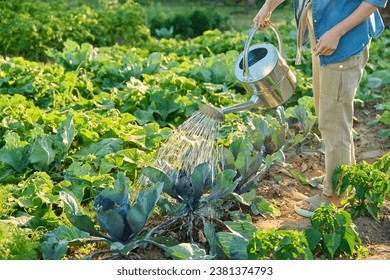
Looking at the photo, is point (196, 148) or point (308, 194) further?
point (308, 194)

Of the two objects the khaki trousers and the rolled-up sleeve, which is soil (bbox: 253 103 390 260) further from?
the rolled-up sleeve

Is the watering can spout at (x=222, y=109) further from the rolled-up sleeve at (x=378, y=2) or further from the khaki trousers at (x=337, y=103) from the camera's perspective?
the rolled-up sleeve at (x=378, y=2)

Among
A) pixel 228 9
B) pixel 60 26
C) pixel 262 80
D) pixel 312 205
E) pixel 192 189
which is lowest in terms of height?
pixel 228 9

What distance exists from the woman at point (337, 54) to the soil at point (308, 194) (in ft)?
0.58

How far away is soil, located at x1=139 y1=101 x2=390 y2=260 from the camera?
12.0 feet

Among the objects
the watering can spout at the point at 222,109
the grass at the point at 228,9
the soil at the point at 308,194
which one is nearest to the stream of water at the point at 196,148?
the watering can spout at the point at 222,109

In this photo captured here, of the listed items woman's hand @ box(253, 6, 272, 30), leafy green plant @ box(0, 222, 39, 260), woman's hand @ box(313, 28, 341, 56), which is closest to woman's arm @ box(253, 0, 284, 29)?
woman's hand @ box(253, 6, 272, 30)

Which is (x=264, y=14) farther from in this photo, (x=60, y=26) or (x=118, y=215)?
(x=60, y=26)

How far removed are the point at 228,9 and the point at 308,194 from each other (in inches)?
310

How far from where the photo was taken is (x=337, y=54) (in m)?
3.66

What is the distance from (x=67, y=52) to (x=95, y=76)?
0.39 meters

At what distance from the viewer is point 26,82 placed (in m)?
5.71

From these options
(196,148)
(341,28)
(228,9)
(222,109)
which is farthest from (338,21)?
(228,9)

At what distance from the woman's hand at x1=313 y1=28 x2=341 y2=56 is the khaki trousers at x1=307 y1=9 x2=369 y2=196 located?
0.34ft
